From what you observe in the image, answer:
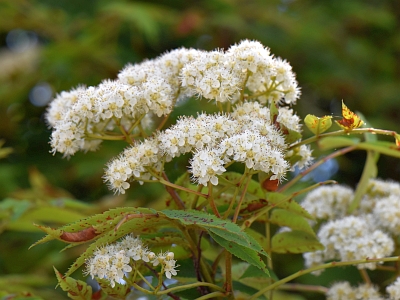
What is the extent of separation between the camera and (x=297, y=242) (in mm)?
1331

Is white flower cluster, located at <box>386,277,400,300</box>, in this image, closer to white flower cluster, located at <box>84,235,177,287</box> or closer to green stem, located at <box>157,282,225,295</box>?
green stem, located at <box>157,282,225,295</box>

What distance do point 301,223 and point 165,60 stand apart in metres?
0.51

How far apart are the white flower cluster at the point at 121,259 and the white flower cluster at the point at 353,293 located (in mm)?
541

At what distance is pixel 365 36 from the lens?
16.2 ft

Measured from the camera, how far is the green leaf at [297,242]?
1325 mm

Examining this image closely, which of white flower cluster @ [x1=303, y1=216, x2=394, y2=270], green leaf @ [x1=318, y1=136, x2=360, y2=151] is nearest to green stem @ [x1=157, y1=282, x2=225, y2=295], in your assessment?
white flower cluster @ [x1=303, y1=216, x2=394, y2=270]

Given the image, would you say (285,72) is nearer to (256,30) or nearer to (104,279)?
(104,279)

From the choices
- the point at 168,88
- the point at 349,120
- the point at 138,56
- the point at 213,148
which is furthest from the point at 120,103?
the point at 138,56

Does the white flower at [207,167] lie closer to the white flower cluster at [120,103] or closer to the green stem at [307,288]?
the white flower cluster at [120,103]

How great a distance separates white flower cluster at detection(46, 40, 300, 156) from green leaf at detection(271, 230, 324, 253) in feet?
0.97

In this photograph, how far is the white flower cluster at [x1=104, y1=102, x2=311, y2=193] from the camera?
104 cm

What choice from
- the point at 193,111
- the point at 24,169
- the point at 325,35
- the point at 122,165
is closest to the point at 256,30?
the point at 325,35

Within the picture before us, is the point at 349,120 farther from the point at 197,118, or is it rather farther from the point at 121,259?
the point at 121,259

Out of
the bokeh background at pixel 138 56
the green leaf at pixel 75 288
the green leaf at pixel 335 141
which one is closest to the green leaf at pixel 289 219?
the green leaf at pixel 335 141
